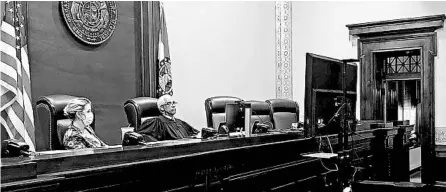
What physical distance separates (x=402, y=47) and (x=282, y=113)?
2150 mm

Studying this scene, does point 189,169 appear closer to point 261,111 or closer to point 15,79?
point 15,79

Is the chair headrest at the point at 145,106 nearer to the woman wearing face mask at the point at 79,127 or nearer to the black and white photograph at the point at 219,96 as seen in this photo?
the black and white photograph at the point at 219,96

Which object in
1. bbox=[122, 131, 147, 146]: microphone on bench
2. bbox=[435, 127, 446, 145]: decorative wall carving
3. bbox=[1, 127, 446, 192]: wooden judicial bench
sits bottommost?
bbox=[435, 127, 446, 145]: decorative wall carving


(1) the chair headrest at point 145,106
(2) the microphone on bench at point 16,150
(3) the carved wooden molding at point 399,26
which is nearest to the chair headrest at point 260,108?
(1) the chair headrest at point 145,106

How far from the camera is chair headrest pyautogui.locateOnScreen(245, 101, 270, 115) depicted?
17.9 ft

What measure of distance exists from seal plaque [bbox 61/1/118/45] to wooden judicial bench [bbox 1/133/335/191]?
2.19m

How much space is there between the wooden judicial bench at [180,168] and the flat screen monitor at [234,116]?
0.26 metres

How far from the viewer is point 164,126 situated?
4098 mm

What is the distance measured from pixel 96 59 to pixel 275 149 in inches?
93.1

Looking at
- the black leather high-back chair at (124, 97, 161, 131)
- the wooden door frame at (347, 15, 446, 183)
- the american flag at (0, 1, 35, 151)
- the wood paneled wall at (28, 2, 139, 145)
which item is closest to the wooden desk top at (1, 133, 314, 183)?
the black leather high-back chair at (124, 97, 161, 131)

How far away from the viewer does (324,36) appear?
7527 mm

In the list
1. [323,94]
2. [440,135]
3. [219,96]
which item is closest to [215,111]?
[219,96]

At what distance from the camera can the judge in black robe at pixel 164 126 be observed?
13.2 feet

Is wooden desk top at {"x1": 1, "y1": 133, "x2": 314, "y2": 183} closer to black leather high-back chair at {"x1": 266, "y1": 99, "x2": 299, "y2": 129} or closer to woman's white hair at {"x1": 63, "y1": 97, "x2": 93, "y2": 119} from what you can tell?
woman's white hair at {"x1": 63, "y1": 97, "x2": 93, "y2": 119}
